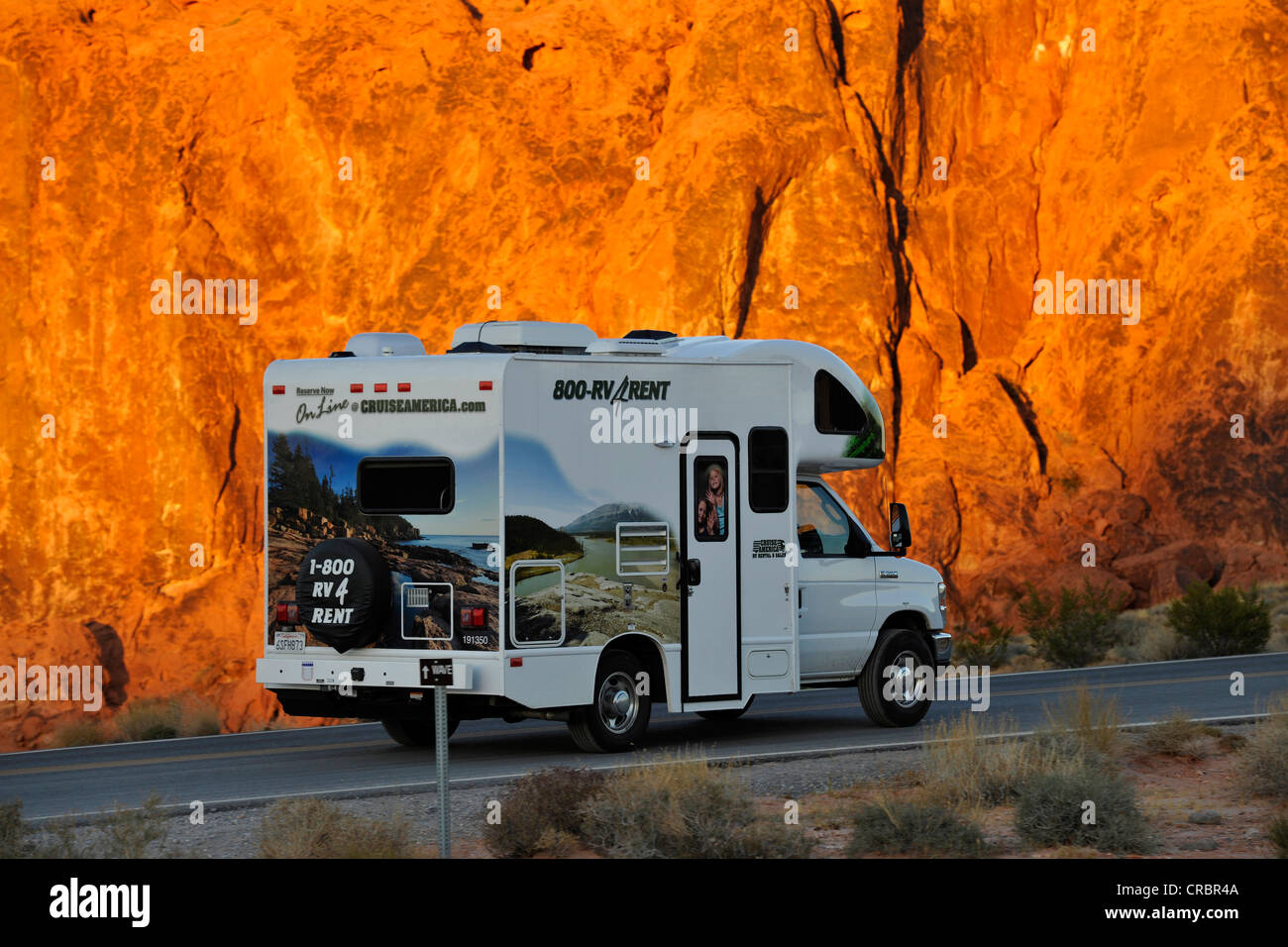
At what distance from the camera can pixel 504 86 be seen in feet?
143

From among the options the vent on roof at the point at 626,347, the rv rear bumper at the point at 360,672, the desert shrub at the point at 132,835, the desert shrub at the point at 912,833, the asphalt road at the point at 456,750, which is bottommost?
the asphalt road at the point at 456,750

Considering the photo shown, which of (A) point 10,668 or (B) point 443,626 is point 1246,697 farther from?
(A) point 10,668

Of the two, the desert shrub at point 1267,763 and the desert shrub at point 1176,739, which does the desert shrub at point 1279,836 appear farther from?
the desert shrub at point 1176,739

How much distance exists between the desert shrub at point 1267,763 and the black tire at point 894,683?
4215 millimetres

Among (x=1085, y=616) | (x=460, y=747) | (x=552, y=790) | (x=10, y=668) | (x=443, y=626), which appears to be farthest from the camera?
(x=10, y=668)

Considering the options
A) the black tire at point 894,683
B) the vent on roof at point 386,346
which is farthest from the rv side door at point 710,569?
the vent on roof at point 386,346

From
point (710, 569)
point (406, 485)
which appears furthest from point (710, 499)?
point (406, 485)

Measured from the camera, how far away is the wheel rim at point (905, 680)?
53.5ft

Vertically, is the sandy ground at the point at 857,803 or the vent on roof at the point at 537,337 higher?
the vent on roof at the point at 537,337

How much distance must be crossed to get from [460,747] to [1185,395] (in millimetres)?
28671

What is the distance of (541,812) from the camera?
32.9ft

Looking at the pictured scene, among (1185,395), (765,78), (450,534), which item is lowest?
(450,534)

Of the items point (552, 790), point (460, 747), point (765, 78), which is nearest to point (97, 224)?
point (765, 78)

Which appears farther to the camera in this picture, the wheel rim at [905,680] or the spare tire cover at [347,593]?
the wheel rim at [905,680]
